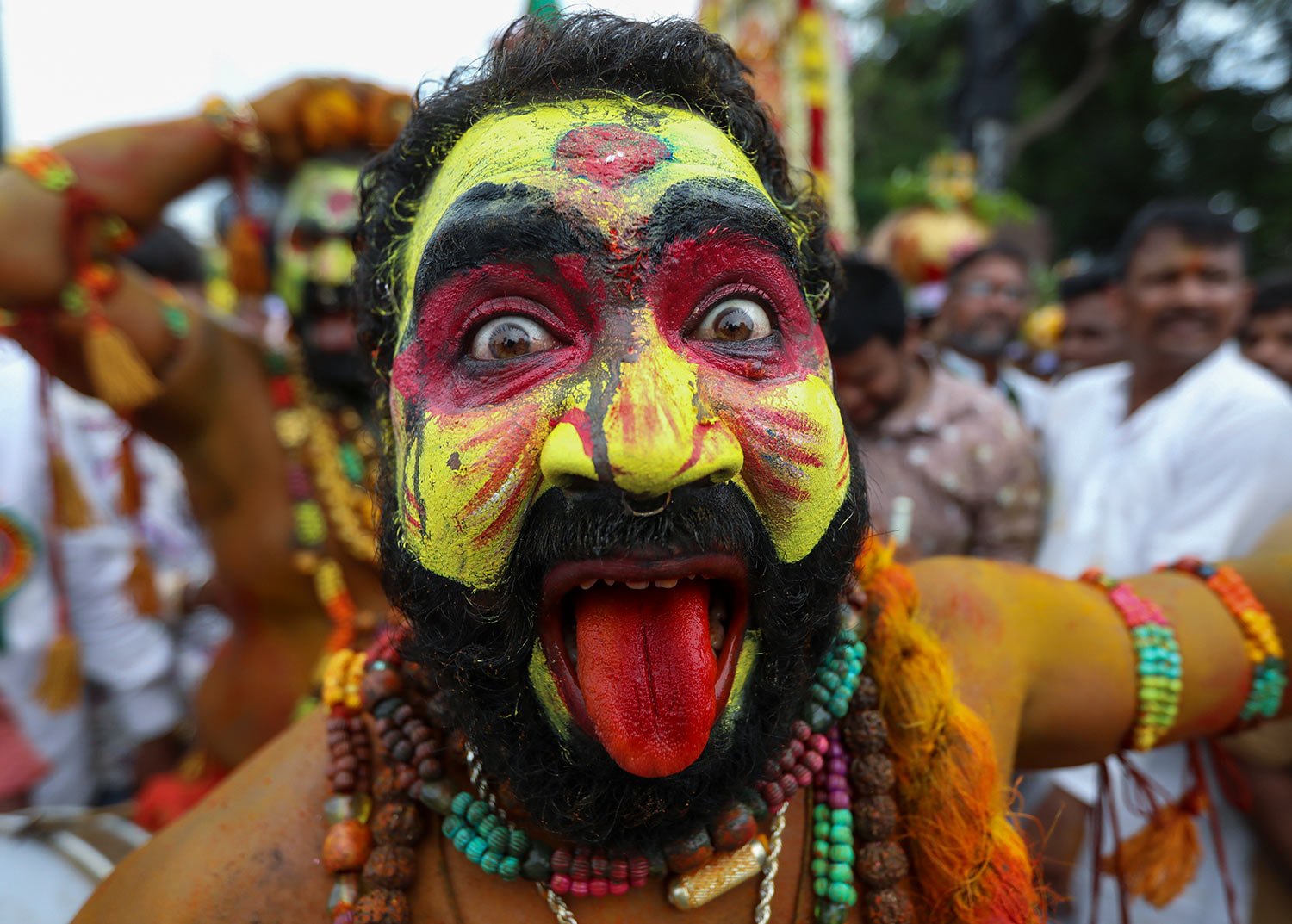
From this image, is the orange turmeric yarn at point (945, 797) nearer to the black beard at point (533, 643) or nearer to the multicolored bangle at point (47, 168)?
the black beard at point (533, 643)

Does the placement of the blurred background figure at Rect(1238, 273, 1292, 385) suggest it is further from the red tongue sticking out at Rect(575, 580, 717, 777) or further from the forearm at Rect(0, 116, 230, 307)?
the forearm at Rect(0, 116, 230, 307)

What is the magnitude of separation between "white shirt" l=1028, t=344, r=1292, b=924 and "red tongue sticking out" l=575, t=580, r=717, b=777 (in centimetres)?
163

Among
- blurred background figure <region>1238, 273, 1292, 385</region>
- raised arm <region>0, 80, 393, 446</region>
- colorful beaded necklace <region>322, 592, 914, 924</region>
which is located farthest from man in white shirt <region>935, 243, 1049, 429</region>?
colorful beaded necklace <region>322, 592, 914, 924</region>

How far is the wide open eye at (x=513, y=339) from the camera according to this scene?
1137 mm

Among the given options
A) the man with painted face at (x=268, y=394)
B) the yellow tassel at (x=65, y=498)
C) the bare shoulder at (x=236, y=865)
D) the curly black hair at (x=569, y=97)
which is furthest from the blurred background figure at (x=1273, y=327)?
the yellow tassel at (x=65, y=498)

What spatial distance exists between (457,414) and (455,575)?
0.69 ft

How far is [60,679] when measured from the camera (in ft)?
8.42

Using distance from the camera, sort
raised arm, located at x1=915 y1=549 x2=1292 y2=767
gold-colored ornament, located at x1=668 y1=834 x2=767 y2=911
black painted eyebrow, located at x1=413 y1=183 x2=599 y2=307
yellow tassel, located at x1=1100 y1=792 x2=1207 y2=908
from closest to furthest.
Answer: black painted eyebrow, located at x1=413 y1=183 x2=599 y2=307 < gold-colored ornament, located at x1=668 y1=834 x2=767 y2=911 < raised arm, located at x1=915 y1=549 x2=1292 y2=767 < yellow tassel, located at x1=1100 y1=792 x2=1207 y2=908

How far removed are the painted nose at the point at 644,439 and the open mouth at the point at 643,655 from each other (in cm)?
11

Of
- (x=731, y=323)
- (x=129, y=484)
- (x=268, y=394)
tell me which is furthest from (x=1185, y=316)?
(x=129, y=484)

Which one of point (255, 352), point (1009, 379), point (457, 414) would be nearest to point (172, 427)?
point (255, 352)

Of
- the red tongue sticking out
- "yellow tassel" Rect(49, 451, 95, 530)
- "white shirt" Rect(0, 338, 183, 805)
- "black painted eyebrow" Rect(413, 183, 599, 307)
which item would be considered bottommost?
"white shirt" Rect(0, 338, 183, 805)

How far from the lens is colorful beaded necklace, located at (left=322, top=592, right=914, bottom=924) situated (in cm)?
118

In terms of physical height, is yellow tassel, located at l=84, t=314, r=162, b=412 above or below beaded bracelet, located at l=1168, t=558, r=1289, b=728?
below
